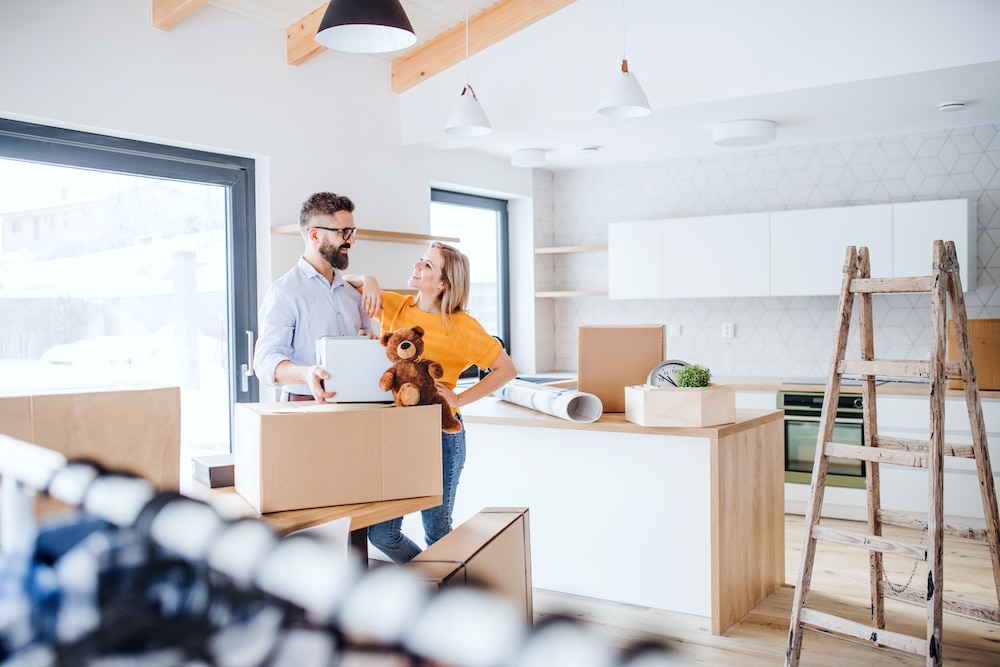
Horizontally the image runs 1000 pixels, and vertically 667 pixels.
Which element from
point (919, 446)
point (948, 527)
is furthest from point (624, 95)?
point (948, 527)

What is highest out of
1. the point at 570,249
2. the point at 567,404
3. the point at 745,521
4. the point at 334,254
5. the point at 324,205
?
the point at 570,249

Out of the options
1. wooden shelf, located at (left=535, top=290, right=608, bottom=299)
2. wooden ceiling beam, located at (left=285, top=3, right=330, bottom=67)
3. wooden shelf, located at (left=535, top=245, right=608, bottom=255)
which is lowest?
wooden shelf, located at (left=535, top=290, right=608, bottom=299)

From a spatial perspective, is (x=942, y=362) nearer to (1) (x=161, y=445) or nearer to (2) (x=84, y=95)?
(1) (x=161, y=445)

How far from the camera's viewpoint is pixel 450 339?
270 centimetres

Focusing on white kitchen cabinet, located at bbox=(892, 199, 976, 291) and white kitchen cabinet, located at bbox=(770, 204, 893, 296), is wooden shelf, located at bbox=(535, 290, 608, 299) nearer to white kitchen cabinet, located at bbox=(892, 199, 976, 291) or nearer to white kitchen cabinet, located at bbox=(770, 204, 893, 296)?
white kitchen cabinet, located at bbox=(770, 204, 893, 296)

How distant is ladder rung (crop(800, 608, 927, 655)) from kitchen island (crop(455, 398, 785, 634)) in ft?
1.51

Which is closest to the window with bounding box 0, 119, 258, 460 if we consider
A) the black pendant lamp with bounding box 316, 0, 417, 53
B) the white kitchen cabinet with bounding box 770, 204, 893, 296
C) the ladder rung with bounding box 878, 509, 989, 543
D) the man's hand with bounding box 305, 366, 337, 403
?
the black pendant lamp with bounding box 316, 0, 417, 53

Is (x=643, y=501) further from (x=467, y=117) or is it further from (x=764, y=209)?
(x=764, y=209)

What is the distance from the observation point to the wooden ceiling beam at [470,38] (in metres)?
4.27

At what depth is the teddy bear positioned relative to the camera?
1718 millimetres

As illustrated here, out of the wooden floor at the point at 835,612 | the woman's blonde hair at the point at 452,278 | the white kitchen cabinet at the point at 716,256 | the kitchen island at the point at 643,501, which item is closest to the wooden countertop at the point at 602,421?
the kitchen island at the point at 643,501

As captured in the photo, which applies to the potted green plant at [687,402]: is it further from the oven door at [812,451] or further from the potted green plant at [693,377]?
the oven door at [812,451]

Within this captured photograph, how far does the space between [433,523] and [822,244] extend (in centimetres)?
354

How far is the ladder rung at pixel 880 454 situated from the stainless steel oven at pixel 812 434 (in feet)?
6.93
